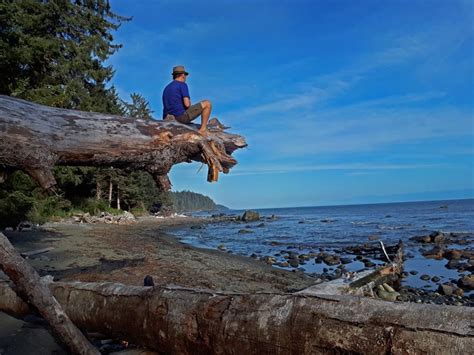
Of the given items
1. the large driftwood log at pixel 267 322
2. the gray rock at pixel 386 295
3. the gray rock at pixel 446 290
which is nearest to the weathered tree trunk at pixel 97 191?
the gray rock at pixel 386 295

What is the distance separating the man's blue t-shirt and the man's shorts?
0.21m

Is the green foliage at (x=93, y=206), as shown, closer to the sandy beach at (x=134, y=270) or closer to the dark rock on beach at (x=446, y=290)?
the sandy beach at (x=134, y=270)

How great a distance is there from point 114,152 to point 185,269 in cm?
664

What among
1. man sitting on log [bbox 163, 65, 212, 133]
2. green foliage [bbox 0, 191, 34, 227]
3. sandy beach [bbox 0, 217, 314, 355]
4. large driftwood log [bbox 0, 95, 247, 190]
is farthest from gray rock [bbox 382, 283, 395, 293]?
green foliage [bbox 0, 191, 34, 227]

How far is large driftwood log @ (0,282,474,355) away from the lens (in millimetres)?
2244

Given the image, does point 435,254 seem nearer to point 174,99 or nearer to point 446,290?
point 446,290

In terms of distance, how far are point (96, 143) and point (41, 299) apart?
71.5 inches

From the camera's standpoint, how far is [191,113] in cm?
613

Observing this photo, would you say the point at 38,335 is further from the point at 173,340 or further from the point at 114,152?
Result: the point at 114,152

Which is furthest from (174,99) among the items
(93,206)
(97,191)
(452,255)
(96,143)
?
(97,191)

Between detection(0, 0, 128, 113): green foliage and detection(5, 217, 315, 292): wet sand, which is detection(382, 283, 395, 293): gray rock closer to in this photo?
detection(5, 217, 315, 292): wet sand

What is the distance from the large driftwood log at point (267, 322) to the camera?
7.36 ft

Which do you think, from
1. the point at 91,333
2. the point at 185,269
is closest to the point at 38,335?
the point at 91,333

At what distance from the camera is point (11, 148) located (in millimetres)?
3877
